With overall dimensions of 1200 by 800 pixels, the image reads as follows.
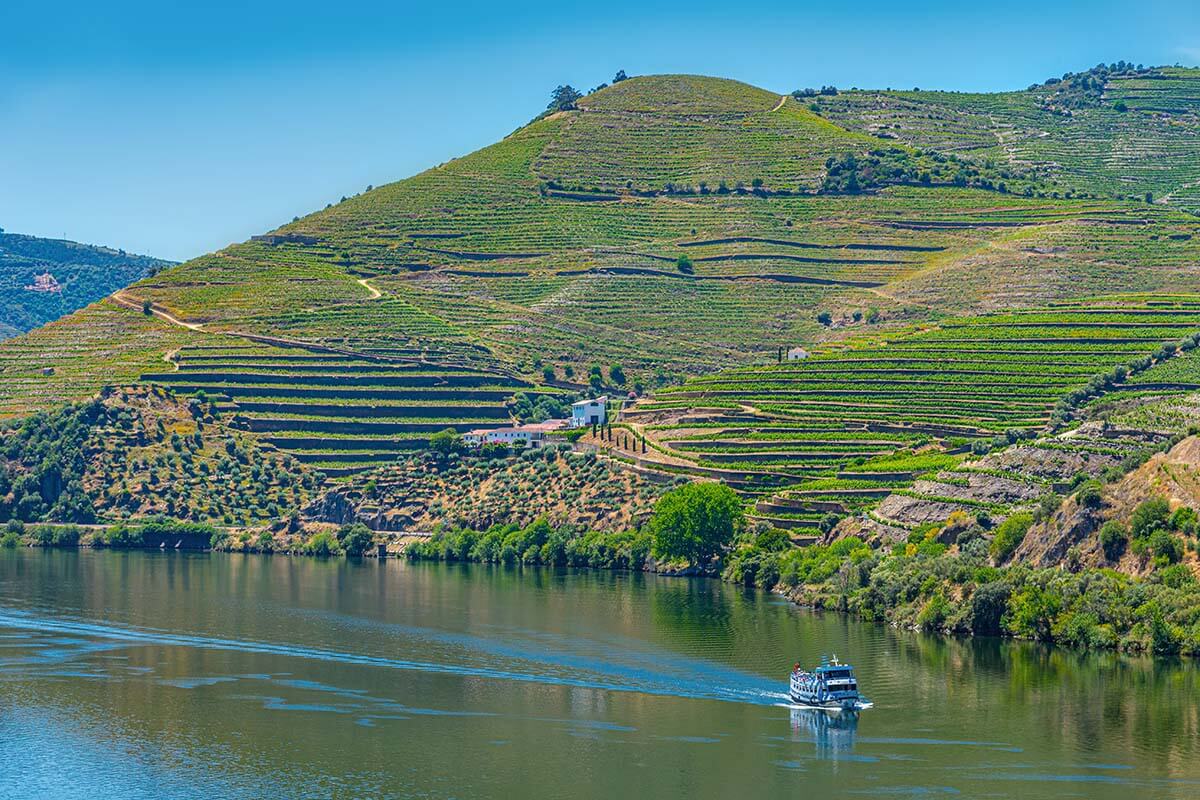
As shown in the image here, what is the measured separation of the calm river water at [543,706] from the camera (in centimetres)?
6656

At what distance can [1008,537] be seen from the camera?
100 meters

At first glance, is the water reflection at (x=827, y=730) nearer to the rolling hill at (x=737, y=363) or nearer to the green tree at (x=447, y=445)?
the rolling hill at (x=737, y=363)

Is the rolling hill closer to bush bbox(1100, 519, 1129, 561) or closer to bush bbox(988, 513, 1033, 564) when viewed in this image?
bush bbox(988, 513, 1033, 564)

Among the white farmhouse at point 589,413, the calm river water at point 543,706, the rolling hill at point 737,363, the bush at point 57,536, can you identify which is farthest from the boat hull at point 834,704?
the bush at point 57,536

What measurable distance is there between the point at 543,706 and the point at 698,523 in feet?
153

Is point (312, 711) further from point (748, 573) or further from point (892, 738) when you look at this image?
point (748, 573)

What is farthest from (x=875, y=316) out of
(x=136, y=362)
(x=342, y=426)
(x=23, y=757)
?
(x=23, y=757)

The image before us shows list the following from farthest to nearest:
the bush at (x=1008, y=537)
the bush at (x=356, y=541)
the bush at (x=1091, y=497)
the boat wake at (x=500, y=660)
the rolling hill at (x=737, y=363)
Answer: the bush at (x=356, y=541), the rolling hill at (x=737, y=363), the bush at (x=1008, y=537), the bush at (x=1091, y=497), the boat wake at (x=500, y=660)

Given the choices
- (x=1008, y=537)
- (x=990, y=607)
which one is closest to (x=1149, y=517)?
(x=1008, y=537)

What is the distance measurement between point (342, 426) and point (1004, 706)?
98789 millimetres

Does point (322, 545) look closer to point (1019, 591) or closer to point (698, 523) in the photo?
point (698, 523)

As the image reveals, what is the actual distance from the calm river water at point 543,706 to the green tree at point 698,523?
13.5 metres

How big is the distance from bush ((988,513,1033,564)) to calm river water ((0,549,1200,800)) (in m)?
8.53

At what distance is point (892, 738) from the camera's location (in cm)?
7262
